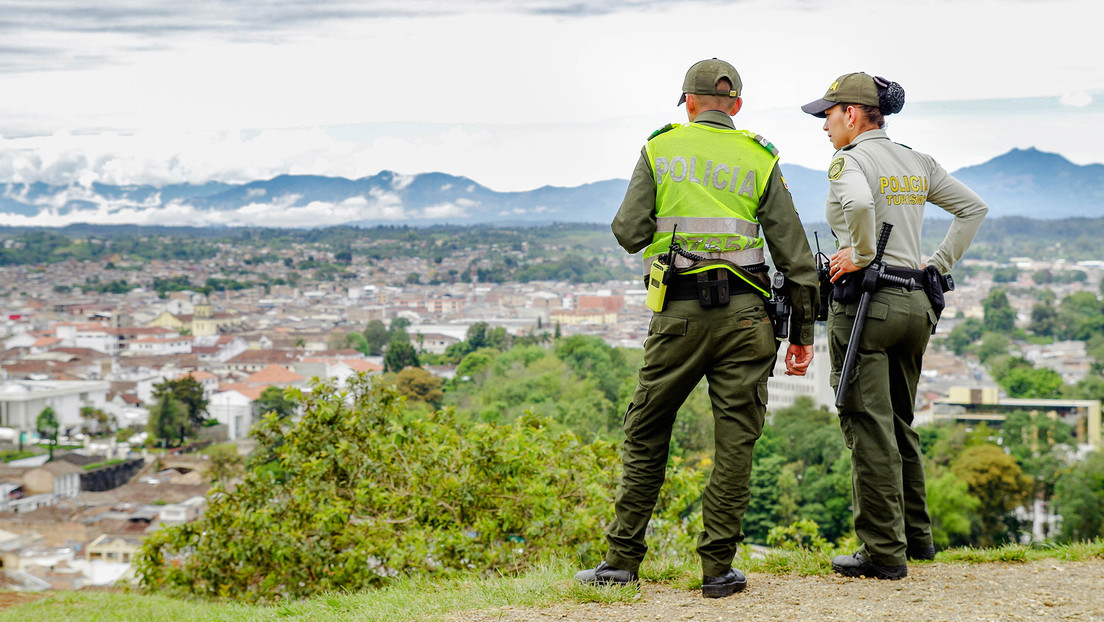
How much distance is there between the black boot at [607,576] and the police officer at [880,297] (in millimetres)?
772

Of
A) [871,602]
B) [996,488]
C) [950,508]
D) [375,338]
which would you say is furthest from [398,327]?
[871,602]

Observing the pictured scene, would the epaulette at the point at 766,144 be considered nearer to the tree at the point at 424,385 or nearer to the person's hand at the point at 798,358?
the person's hand at the point at 798,358

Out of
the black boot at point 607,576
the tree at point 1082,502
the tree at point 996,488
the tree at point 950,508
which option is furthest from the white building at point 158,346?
the black boot at point 607,576

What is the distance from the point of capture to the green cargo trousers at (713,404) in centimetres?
321

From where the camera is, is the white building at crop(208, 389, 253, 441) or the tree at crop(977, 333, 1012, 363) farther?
the tree at crop(977, 333, 1012, 363)

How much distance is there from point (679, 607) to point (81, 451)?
61.8 metres

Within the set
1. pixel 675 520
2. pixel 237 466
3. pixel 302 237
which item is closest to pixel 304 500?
pixel 675 520

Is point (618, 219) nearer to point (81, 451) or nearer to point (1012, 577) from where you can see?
point (1012, 577)

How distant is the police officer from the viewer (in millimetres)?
3404

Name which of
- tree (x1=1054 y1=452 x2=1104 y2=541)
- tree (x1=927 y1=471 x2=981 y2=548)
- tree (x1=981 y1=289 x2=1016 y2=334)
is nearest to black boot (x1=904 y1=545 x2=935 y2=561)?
tree (x1=927 y1=471 x2=981 y2=548)

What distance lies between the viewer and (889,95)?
3459 millimetres

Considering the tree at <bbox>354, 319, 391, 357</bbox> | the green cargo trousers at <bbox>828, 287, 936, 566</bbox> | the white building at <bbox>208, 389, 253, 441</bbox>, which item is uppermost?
the green cargo trousers at <bbox>828, 287, 936, 566</bbox>

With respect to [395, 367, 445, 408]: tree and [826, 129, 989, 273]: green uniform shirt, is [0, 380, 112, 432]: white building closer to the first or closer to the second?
[395, 367, 445, 408]: tree

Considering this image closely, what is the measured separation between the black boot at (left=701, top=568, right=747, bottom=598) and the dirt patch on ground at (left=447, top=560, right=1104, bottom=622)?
0.09ft
